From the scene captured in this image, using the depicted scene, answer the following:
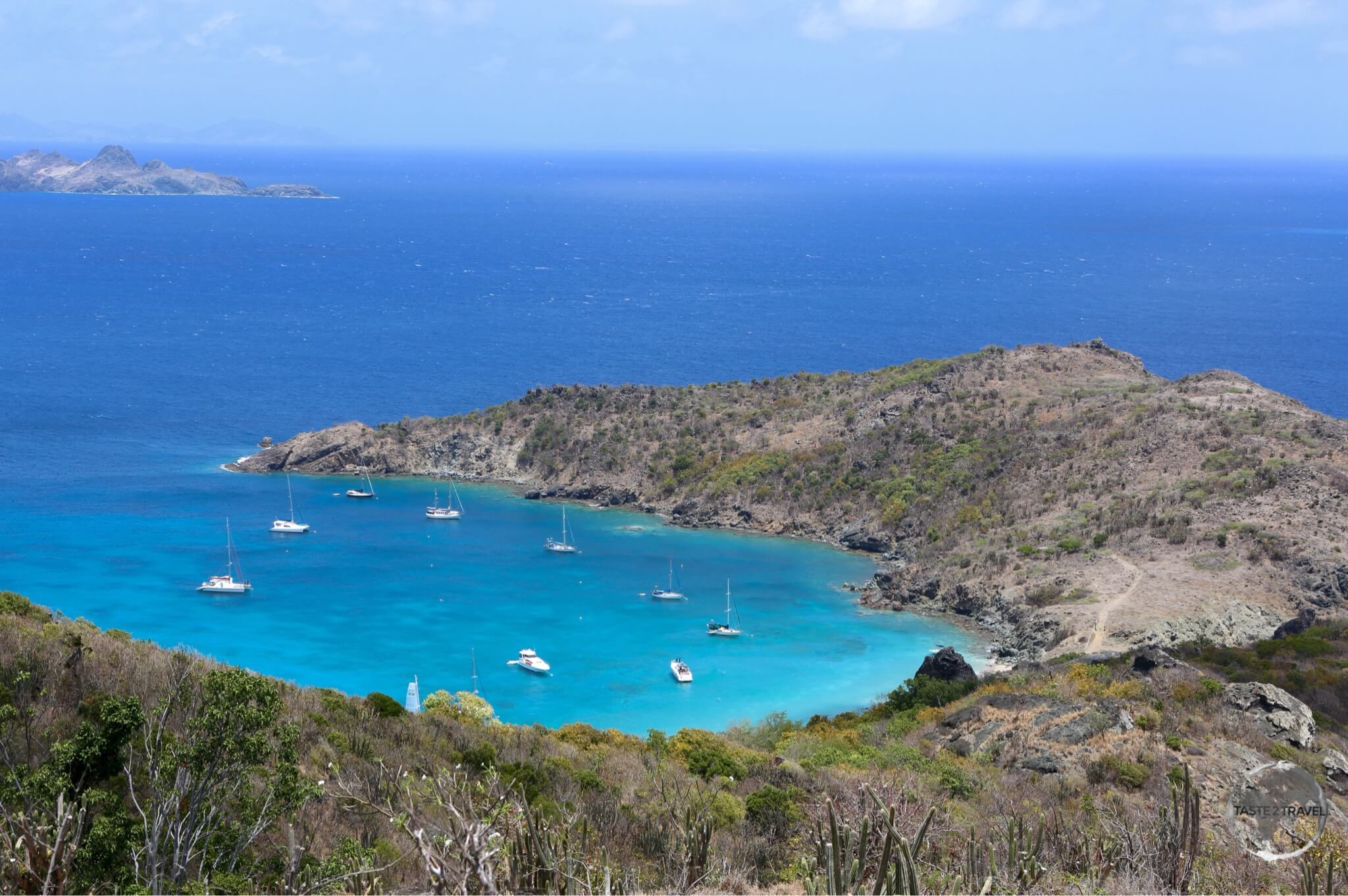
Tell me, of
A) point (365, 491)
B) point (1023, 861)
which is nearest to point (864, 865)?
point (1023, 861)

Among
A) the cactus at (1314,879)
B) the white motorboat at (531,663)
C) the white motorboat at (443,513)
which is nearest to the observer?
the cactus at (1314,879)

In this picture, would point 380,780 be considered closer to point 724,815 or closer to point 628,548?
point 724,815

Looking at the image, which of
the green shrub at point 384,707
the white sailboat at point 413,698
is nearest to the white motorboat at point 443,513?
the white sailboat at point 413,698

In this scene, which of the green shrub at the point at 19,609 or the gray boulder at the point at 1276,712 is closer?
the green shrub at the point at 19,609

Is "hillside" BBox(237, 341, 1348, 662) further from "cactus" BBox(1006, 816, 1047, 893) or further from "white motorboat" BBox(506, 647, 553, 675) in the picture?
"cactus" BBox(1006, 816, 1047, 893)

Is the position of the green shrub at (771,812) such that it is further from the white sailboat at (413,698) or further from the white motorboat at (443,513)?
the white motorboat at (443,513)

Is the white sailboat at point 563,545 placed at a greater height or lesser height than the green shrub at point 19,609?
lesser

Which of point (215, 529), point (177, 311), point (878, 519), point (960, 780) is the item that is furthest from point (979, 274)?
point (960, 780)
